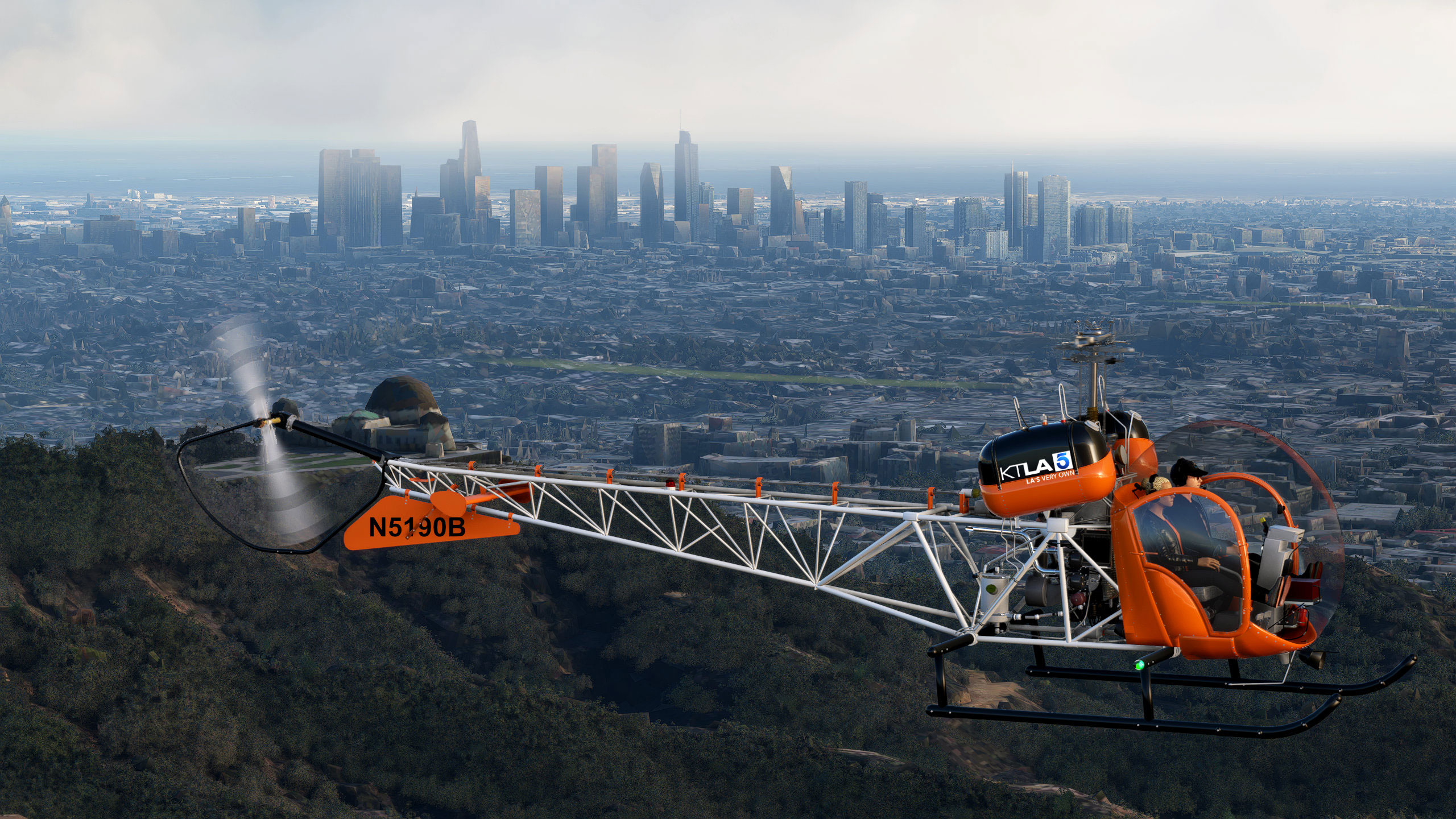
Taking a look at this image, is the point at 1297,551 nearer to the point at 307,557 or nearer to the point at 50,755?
the point at 50,755

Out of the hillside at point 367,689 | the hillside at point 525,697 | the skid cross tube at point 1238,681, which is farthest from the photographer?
the hillside at point 525,697

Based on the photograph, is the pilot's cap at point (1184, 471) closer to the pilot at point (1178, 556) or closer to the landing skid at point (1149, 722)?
the pilot at point (1178, 556)

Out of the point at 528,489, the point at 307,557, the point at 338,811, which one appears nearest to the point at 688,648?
the point at 307,557

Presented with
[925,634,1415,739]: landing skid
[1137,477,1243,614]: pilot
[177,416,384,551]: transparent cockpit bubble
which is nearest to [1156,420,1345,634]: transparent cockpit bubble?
[1137,477,1243,614]: pilot

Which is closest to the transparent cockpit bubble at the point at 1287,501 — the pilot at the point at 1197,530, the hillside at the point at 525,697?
the pilot at the point at 1197,530

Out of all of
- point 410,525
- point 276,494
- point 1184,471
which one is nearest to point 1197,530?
point 1184,471

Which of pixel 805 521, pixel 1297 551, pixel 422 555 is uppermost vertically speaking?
pixel 1297 551

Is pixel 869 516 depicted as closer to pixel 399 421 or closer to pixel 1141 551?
pixel 1141 551
